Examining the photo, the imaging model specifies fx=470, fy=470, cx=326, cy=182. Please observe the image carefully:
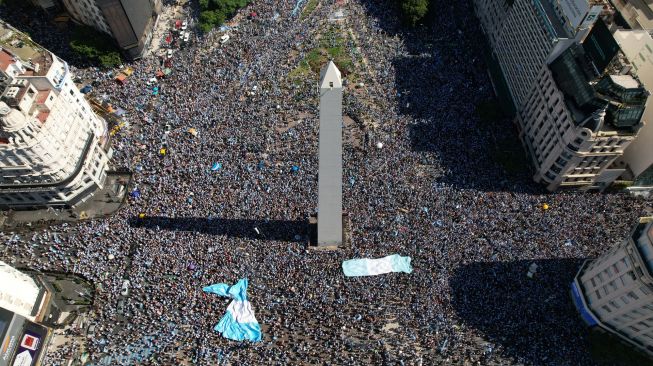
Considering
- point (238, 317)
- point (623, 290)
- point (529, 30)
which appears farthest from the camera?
point (529, 30)

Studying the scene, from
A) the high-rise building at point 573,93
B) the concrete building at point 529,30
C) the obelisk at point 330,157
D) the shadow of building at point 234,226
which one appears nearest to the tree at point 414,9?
the concrete building at point 529,30

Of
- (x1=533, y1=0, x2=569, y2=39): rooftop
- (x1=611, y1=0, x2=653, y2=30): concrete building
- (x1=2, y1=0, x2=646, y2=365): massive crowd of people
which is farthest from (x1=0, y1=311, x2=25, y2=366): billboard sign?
(x1=611, y1=0, x2=653, y2=30): concrete building

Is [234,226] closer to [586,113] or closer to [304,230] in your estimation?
[304,230]

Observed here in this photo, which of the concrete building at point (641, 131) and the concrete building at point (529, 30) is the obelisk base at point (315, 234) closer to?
the concrete building at point (529, 30)

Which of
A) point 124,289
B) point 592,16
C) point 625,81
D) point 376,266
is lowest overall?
point 124,289

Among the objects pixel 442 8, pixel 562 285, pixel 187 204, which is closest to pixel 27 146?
pixel 187 204

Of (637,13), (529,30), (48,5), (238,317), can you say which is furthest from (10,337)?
(637,13)
